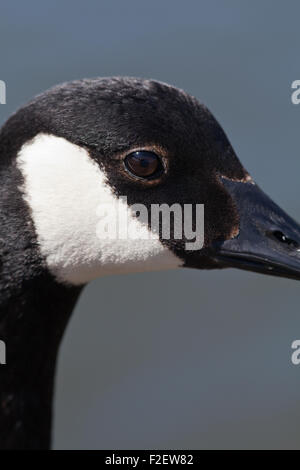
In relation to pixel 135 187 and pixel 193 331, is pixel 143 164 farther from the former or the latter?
pixel 193 331

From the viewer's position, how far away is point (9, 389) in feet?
10.6

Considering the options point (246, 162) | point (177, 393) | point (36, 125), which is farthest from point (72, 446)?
point (36, 125)

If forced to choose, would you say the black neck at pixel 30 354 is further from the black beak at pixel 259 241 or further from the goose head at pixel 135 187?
the black beak at pixel 259 241

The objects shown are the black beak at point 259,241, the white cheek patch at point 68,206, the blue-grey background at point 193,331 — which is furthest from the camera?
the blue-grey background at point 193,331

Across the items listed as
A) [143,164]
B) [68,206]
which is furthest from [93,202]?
[143,164]

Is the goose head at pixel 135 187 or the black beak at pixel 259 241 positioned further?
the black beak at pixel 259 241

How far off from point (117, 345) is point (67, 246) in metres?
4.22

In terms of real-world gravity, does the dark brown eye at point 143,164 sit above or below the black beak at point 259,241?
above

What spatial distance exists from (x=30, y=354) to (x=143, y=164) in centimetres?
76

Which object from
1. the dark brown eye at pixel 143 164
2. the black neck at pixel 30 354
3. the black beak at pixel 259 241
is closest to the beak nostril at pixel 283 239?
the black beak at pixel 259 241

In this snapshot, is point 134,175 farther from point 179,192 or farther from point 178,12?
point 178,12

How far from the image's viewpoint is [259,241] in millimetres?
3223

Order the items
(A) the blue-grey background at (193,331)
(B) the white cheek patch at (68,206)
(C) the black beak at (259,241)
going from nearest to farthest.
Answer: (B) the white cheek patch at (68,206) → (C) the black beak at (259,241) → (A) the blue-grey background at (193,331)

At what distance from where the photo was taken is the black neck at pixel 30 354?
Answer: 10.2 feet
